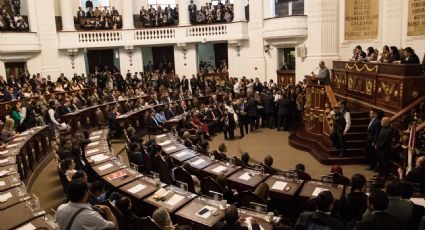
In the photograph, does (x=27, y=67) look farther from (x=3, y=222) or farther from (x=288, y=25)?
(x=3, y=222)

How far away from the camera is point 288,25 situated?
1864 cm

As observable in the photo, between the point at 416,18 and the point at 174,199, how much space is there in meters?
9.64

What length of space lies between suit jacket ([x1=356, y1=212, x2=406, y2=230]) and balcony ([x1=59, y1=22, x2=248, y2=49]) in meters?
19.0

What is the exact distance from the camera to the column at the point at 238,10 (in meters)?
21.9

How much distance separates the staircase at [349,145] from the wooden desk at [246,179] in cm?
332

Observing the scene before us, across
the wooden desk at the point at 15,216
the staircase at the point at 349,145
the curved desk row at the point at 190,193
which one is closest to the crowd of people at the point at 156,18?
the staircase at the point at 349,145

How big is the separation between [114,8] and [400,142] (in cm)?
1982

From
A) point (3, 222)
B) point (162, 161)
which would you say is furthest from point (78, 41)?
point (3, 222)

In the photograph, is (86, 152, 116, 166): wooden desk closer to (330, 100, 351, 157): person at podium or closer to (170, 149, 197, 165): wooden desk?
(170, 149, 197, 165): wooden desk

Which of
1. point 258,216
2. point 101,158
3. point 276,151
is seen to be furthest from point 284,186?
point 276,151

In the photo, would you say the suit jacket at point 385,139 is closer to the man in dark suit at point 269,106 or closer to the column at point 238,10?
the man in dark suit at point 269,106

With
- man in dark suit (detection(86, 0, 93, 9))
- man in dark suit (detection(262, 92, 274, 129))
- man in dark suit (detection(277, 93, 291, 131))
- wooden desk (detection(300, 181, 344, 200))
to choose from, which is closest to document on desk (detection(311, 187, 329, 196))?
wooden desk (detection(300, 181, 344, 200))

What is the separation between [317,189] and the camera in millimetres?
6359

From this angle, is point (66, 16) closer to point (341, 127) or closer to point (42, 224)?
point (341, 127)
